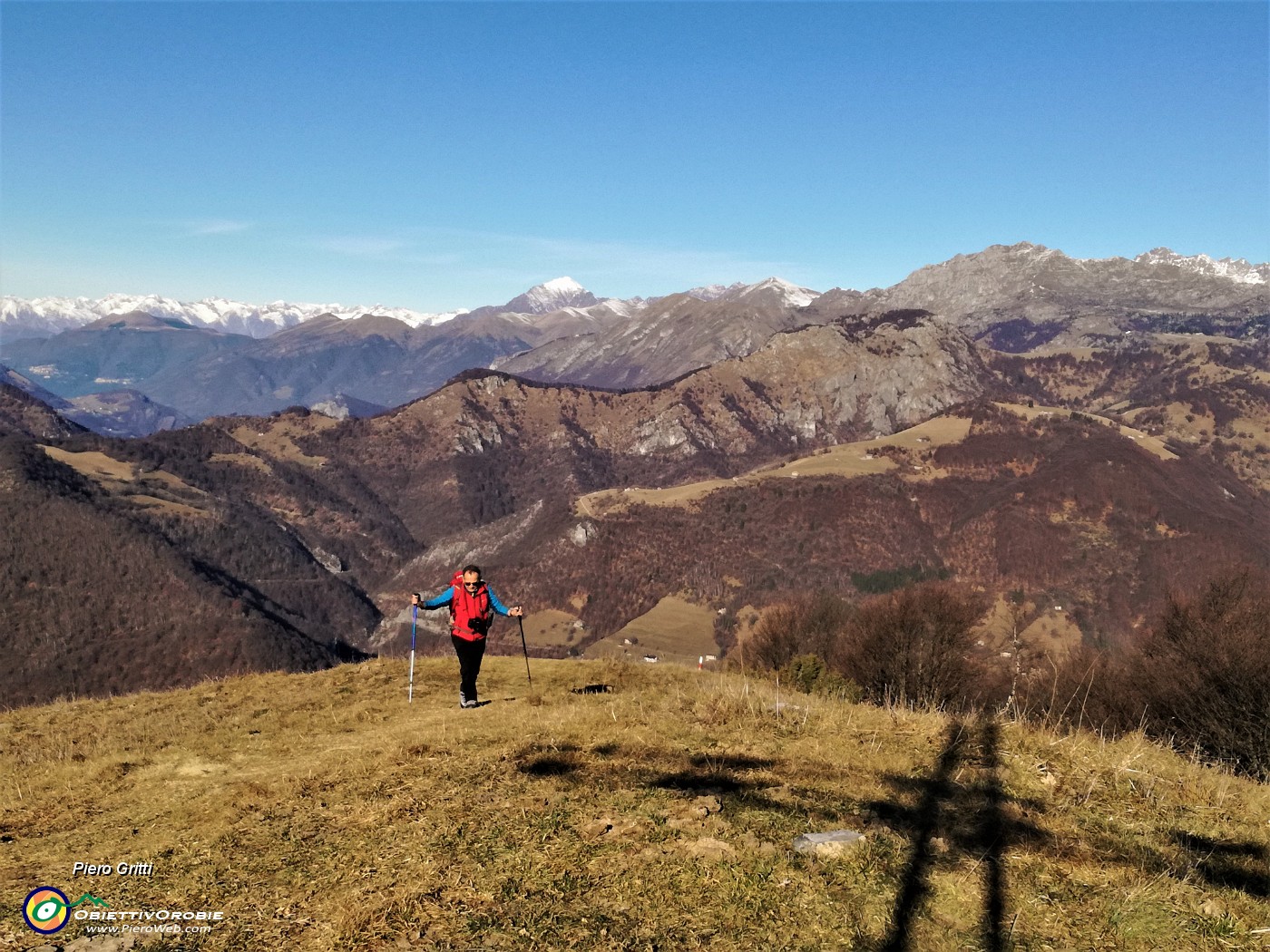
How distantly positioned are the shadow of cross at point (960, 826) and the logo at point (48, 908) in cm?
856

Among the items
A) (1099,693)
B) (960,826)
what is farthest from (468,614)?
(1099,693)

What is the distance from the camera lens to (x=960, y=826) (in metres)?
9.73

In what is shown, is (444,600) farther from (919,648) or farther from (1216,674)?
(919,648)

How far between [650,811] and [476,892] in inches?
109

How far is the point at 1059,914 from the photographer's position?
7.85 meters

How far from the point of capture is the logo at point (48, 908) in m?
7.82

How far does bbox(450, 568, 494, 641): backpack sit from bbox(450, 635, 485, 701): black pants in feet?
0.47

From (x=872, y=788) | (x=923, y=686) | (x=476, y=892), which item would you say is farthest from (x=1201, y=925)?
(x=923, y=686)

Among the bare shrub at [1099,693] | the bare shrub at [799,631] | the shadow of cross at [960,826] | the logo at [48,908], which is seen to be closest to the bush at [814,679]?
the bare shrub at [1099,693]

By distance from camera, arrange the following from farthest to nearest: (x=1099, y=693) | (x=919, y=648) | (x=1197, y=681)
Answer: (x=919, y=648), (x=1099, y=693), (x=1197, y=681)

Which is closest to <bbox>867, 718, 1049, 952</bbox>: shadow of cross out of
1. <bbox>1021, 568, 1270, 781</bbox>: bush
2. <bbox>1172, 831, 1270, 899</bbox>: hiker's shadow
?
<bbox>1172, 831, 1270, 899</bbox>: hiker's shadow

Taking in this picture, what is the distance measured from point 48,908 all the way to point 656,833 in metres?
6.82

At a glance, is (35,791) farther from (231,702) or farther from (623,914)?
(623,914)

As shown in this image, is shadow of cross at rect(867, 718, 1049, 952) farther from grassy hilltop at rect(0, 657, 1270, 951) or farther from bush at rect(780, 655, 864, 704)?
bush at rect(780, 655, 864, 704)
